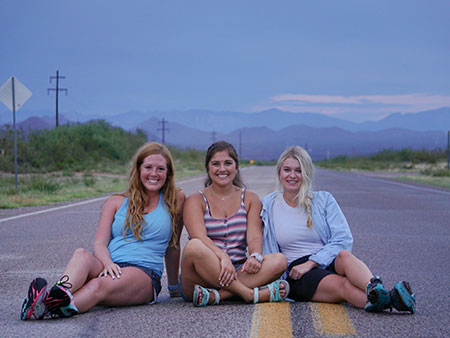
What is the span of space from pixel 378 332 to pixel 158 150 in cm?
236

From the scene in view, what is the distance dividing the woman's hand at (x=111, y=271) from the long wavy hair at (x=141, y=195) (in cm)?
39

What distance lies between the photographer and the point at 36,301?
4184 mm

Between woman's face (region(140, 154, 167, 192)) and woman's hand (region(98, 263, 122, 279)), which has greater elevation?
woman's face (region(140, 154, 167, 192))

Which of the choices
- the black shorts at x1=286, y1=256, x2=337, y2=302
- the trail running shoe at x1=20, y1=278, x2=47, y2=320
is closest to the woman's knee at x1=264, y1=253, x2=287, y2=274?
the black shorts at x1=286, y1=256, x2=337, y2=302

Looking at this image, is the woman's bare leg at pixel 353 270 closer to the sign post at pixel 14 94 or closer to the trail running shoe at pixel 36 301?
the trail running shoe at pixel 36 301

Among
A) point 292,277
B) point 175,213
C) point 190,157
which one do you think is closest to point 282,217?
point 292,277

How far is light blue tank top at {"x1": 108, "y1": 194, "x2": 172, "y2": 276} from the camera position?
16.1ft

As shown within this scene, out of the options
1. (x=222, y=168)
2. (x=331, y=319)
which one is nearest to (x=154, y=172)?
(x=222, y=168)

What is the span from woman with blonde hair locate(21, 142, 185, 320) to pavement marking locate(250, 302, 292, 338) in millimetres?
923

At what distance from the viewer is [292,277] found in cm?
487

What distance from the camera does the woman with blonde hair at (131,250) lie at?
4312mm

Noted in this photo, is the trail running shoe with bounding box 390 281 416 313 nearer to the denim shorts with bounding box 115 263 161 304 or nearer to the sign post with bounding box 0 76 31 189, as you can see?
the denim shorts with bounding box 115 263 161 304

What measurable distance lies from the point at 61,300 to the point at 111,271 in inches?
19.8

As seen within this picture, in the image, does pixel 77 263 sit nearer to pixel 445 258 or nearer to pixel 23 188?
pixel 445 258
